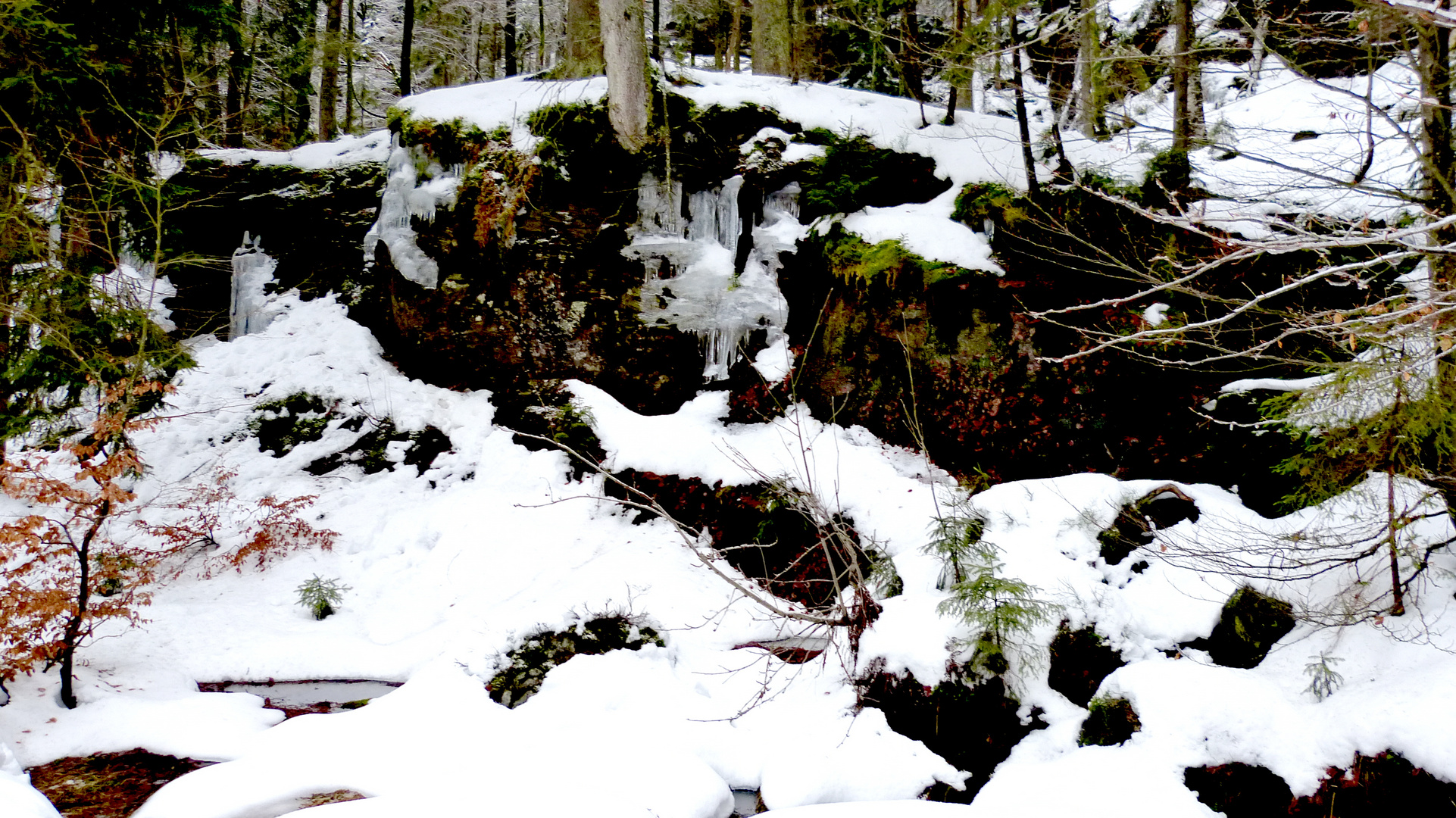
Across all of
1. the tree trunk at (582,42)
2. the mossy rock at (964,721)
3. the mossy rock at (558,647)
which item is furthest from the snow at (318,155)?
the mossy rock at (964,721)

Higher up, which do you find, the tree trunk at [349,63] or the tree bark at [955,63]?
the tree trunk at [349,63]

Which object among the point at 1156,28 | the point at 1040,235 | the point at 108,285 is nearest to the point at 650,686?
the point at 1040,235

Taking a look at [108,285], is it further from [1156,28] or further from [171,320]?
[1156,28]

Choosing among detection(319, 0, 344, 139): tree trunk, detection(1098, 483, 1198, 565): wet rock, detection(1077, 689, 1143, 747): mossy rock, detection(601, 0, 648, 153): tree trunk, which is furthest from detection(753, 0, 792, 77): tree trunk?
detection(1077, 689, 1143, 747): mossy rock

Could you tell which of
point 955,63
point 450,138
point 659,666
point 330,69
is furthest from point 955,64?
point 330,69

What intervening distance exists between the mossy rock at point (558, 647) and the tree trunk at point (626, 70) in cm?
637

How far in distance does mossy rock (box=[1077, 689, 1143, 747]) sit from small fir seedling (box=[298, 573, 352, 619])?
7144 millimetres

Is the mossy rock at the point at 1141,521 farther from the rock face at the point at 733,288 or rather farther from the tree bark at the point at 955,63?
the tree bark at the point at 955,63

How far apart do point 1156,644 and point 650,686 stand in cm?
369

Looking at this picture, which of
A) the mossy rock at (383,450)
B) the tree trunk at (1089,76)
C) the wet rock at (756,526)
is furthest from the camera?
the mossy rock at (383,450)

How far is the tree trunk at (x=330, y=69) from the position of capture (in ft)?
40.0

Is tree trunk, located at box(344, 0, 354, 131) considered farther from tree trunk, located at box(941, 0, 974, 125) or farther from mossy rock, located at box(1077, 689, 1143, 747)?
mossy rock, located at box(1077, 689, 1143, 747)

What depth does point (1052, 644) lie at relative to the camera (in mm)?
4816

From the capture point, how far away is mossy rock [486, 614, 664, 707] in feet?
19.9
